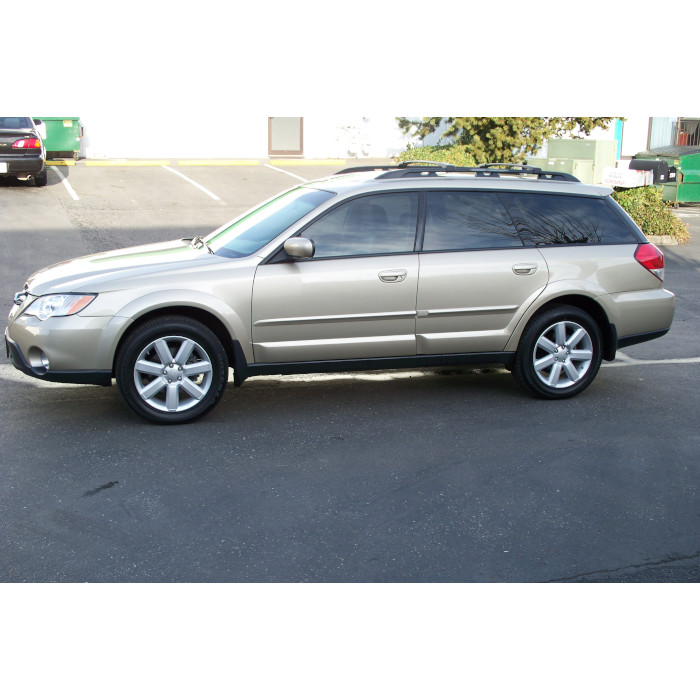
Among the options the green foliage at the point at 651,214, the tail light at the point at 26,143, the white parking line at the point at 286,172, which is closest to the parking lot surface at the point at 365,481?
the green foliage at the point at 651,214

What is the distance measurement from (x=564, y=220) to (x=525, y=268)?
60cm

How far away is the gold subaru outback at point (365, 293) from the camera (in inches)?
235

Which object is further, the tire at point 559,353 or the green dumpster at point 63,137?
the green dumpster at point 63,137

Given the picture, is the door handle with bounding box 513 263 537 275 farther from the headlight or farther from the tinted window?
the headlight

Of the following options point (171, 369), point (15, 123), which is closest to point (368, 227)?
point (171, 369)

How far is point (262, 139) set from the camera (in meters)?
27.1

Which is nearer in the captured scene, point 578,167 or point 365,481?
point 365,481

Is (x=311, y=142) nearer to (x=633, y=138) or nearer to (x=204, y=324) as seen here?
(x=633, y=138)

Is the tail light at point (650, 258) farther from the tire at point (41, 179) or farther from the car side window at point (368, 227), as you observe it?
the tire at point (41, 179)

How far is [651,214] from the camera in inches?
595

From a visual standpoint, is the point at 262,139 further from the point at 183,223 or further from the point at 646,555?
the point at 646,555

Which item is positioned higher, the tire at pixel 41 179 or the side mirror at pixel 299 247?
the side mirror at pixel 299 247

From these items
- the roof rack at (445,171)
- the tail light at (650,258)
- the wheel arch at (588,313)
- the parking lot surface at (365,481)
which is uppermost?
the roof rack at (445,171)

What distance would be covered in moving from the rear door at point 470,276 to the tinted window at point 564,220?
0.43 feet
